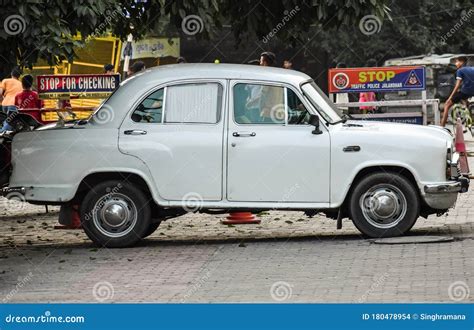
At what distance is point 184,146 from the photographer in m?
13.4

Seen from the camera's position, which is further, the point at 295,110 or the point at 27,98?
the point at 27,98

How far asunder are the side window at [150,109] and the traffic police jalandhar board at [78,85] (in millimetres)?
4480

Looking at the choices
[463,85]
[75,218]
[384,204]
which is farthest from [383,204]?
[463,85]

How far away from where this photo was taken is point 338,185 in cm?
1340

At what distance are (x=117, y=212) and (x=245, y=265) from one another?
192cm

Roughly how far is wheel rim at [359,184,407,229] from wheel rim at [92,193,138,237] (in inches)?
93.7

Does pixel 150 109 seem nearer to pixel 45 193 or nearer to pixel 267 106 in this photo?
pixel 267 106

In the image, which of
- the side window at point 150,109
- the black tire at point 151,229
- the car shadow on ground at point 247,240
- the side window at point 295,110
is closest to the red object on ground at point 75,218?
the car shadow on ground at point 247,240

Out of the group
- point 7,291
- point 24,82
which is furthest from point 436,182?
point 24,82

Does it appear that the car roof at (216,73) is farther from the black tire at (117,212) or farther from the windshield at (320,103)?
the black tire at (117,212)

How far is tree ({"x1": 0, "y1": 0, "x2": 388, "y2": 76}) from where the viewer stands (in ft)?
44.4

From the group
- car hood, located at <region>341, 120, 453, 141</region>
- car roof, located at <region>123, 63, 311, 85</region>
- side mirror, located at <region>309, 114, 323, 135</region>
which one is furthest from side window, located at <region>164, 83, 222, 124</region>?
car hood, located at <region>341, 120, 453, 141</region>

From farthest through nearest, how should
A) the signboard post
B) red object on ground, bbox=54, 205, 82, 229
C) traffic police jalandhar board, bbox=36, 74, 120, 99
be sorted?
the signboard post < traffic police jalandhar board, bbox=36, 74, 120, 99 < red object on ground, bbox=54, 205, 82, 229

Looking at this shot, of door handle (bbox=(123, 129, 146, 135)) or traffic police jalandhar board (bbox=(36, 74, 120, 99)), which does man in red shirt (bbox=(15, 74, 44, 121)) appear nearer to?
traffic police jalandhar board (bbox=(36, 74, 120, 99))
